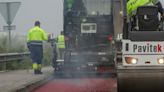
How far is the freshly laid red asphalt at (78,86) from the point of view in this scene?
14.3 meters

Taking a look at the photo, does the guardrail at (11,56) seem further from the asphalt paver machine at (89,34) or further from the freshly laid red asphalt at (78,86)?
the freshly laid red asphalt at (78,86)

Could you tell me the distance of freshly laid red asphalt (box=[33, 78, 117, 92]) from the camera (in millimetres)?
14273

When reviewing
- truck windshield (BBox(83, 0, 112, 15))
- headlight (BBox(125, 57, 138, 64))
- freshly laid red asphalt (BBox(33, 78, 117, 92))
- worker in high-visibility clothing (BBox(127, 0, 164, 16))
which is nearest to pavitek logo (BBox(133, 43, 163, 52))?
headlight (BBox(125, 57, 138, 64))

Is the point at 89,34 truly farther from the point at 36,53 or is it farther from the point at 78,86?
the point at 78,86

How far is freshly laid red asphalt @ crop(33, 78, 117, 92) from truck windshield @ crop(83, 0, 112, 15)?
9.31 ft

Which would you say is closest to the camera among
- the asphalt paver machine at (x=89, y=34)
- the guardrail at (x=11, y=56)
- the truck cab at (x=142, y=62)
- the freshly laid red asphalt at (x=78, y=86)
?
the truck cab at (x=142, y=62)

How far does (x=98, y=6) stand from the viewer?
1962 cm

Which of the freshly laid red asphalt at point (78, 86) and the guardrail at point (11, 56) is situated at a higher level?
the guardrail at point (11, 56)

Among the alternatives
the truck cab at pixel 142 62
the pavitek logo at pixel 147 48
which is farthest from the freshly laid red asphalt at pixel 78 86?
the pavitek logo at pixel 147 48

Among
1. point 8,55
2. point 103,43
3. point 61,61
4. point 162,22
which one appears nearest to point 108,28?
point 103,43

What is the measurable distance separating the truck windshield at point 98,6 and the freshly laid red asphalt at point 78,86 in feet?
9.31

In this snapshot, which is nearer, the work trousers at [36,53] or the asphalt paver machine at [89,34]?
the asphalt paver machine at [89,34]

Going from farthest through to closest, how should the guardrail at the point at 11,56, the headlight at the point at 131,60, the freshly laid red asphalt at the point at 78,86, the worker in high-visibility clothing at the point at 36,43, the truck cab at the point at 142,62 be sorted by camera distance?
the guardrail at the point at 11,56 < the worker in high-visibility clothing at the point at 36,43 < the freshly laid red asphalt at the point at 78,86 < the headlight at the point at 131,60 < the truck cab at the point at 142,62

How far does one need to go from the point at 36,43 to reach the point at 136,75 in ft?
32.0
